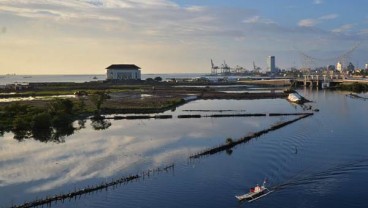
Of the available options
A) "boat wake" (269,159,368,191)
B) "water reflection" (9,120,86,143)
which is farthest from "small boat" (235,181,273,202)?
"water reflection" (9,120,86,143)

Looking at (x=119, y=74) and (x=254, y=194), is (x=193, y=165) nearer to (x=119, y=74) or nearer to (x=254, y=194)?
(x=254, y=194)

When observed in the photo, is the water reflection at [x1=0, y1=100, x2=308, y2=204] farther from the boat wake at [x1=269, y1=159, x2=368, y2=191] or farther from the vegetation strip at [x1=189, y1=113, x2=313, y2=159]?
the boat wake at [x1=269, y1=159, x2=368, y2=191]

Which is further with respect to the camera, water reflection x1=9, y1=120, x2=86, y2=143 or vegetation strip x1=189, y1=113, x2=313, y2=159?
water reflection x1=9, y1=120, x2=86, y2=143

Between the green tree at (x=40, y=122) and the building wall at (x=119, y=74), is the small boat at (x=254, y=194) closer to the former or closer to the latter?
the green tree at (x=40, y=122)

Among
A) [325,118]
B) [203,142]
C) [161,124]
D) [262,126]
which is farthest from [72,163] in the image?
[325,118]

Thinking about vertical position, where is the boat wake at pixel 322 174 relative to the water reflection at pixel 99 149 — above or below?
below

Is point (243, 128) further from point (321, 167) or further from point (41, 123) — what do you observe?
point (41, 123)

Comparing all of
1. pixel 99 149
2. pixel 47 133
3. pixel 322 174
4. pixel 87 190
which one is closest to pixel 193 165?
pixel 87 190

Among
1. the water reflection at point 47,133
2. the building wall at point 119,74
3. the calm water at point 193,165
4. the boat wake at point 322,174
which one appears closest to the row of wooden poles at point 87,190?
the calm water at point 193,165
